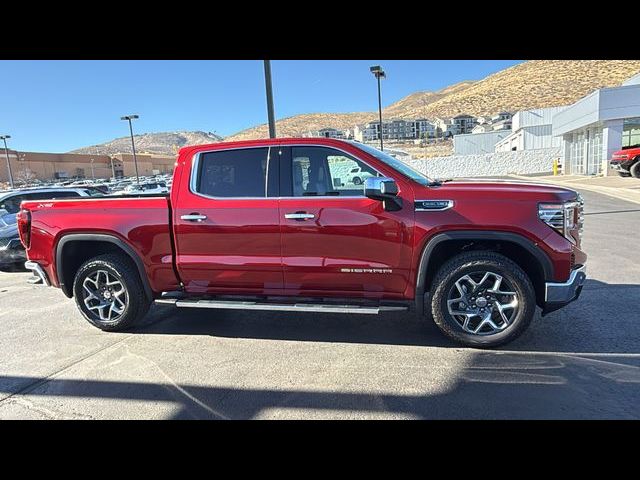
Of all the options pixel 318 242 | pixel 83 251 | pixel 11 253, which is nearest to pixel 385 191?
pixel 318 242

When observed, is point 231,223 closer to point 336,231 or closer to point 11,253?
point 336,231

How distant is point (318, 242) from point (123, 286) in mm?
2311

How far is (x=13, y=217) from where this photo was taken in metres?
8.74

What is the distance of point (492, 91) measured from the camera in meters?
102

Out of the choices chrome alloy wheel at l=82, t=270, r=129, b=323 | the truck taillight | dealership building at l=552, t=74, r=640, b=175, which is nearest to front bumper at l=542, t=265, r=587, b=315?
chrome alloy wheel at l=82, t=270, r=129, b=323

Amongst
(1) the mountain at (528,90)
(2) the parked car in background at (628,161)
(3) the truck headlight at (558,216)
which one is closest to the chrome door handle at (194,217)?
(3) the truck headlight at (558,216)

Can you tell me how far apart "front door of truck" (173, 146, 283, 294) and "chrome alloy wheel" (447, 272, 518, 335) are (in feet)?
5.69

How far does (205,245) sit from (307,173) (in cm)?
129

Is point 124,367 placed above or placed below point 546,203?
below

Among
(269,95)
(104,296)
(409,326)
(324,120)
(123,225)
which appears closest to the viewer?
(123,225)

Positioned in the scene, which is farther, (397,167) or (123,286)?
(123,286)
